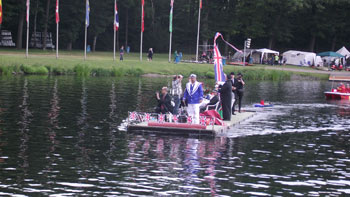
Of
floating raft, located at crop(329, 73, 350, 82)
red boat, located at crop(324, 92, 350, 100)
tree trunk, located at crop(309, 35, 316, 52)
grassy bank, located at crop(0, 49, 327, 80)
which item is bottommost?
red boat, located at crop(324, 92, 350, 100)

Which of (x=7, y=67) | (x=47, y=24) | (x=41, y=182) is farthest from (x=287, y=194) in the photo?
(x=47, y=24)

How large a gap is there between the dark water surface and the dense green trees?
54577mm

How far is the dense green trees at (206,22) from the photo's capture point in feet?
287

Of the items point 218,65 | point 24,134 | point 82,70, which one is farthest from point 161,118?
point 82,70

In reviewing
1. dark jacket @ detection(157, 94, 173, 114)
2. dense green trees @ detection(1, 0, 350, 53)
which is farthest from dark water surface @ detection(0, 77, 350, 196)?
dense green trees @ detection(1, 0, 350, 53)

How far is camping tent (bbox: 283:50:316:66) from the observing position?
282 ft

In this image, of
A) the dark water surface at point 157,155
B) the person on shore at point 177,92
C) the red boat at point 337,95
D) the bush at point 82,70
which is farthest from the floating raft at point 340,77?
the person on shore at point 177,92

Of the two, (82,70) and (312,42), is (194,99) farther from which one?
(312,42)

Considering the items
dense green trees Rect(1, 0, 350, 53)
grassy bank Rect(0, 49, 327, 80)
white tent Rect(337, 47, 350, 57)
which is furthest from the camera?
dense green trees Rect(1, 0, 350, 53)

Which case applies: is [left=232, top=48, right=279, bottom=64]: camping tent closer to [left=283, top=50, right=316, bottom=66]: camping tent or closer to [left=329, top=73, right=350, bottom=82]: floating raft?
[left=283, top=50, right=316, bottom=66]: camping tent

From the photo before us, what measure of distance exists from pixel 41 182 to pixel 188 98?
9.65m

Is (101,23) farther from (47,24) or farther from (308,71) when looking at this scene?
(308,71)

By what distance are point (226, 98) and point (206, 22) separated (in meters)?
66.6

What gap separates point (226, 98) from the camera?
2742 cm
